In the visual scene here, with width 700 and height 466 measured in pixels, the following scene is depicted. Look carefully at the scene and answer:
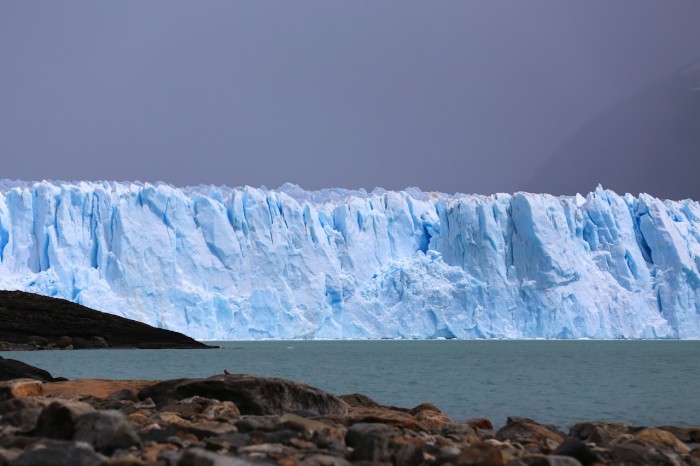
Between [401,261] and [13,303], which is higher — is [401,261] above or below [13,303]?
above

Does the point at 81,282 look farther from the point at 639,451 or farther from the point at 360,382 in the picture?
the point at 639,451

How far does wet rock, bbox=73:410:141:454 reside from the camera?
502cm

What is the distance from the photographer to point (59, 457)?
417 centimetres

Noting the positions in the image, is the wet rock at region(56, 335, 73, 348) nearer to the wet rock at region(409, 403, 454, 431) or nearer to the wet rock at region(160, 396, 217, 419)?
the wet rock at region(409, 403, 454, 431)

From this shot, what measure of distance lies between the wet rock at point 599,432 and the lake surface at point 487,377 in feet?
5.28

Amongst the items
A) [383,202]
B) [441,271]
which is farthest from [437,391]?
[383,202]

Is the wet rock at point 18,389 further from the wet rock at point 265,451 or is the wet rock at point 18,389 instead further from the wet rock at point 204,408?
the wet rock at point 265,451

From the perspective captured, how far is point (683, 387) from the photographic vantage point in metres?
18.0

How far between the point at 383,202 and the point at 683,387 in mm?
23654

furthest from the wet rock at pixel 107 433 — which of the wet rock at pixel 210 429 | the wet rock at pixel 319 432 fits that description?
the wet rock at pixel 319 432

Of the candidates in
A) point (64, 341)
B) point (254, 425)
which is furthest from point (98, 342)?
point (254, 425)

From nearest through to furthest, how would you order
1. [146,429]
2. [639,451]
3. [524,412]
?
[146,429]
[639,451]
[524,412]

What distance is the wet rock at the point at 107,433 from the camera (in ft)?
16.5

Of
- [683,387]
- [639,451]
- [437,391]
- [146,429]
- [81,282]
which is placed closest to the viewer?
[146,429]
